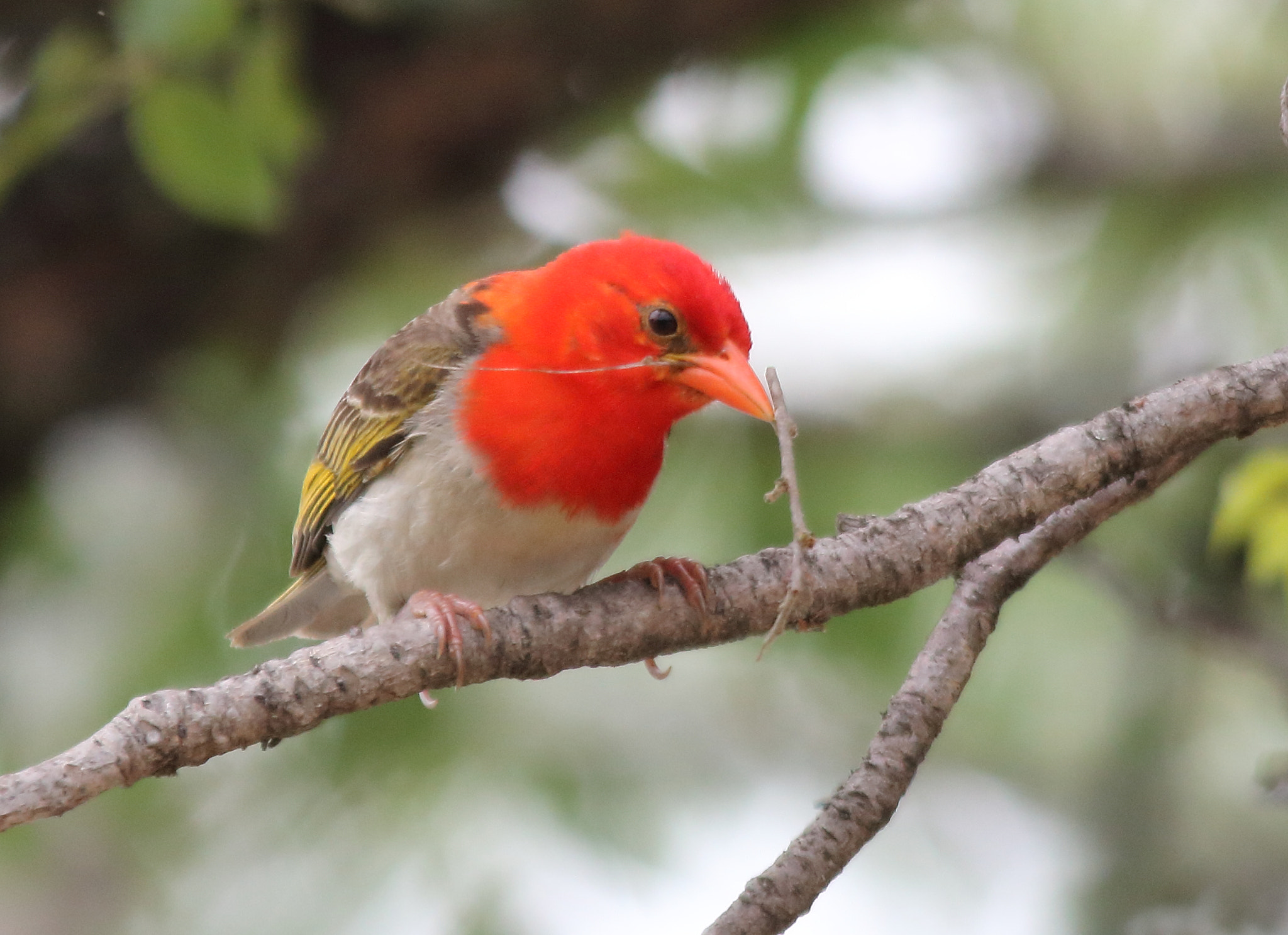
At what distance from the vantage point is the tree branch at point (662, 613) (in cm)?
222

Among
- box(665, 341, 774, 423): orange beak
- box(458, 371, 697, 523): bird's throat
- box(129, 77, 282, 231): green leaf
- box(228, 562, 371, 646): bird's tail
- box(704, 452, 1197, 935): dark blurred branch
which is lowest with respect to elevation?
box(228, 562, 371, 646): bird's tail

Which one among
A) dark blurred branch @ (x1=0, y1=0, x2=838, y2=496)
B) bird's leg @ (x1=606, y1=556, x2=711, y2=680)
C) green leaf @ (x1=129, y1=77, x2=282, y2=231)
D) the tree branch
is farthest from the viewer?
dark blurred branch @ (x1=0, y1=0, x2=838, y2=496)

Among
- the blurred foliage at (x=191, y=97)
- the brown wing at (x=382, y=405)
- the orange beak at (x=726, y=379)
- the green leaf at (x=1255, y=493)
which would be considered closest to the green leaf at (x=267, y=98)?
the blurred foliage at (x=191, y=97)

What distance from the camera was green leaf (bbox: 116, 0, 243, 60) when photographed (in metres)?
3.76

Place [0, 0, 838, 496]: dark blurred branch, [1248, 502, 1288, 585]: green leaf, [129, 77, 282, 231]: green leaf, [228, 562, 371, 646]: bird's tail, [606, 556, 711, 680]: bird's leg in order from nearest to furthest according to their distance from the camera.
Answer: [606, 556, 711, 680]: bird's leg
[1248, 502, 1288, 585]: green leaf
[129, 77, 282, 231]: green leaf
[228, 562, 371, 646]: bird's tail
[0, 0, 838, 496]: dark blurred branch

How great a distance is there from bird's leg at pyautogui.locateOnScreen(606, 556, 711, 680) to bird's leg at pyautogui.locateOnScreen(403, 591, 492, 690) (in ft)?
1.16

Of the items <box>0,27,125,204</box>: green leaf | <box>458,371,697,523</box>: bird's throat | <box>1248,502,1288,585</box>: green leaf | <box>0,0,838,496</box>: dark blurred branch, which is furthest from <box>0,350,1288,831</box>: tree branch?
<box>0,0,838,496</box>: dark blurred branch

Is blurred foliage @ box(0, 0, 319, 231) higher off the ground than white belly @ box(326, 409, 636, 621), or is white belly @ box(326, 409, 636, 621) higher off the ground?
blurred foliage @ box(0, 0, 319, 231)

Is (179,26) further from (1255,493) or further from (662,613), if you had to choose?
(1255,493)

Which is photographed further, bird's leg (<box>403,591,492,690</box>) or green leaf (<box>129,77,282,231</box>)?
green leaf (<box>129,77,282,231</box>)

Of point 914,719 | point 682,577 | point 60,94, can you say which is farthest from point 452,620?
point 60,94

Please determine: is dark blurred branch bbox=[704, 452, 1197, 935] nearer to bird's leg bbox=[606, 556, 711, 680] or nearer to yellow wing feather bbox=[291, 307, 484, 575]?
bird's leg bbox=[606, 556, 711, 680]

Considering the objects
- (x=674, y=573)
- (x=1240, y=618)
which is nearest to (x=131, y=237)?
(x=674, y=573)

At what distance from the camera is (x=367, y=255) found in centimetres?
590
